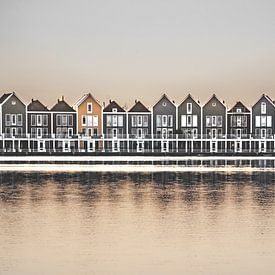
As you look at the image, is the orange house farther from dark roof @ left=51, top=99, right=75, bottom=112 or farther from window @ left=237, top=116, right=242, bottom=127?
window @ left=237, top=116, right=242, bottom=127

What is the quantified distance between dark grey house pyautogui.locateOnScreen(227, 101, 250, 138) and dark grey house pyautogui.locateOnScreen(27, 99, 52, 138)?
588 inches

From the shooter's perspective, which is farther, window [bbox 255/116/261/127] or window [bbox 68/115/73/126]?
window [bbox 255/116/261/127]

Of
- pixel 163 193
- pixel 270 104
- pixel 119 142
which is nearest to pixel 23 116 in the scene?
pixel 119 142

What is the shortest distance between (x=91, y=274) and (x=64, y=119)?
4197 cm

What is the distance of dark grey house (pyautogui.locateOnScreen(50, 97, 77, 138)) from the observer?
49031mm

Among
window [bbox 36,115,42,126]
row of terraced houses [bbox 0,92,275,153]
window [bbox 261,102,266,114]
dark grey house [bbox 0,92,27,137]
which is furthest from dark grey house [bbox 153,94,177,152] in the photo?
dark grey house [bbox 0,92,27,137]

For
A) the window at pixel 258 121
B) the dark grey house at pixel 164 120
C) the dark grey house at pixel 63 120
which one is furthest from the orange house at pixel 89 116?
the window at pixel 258 121

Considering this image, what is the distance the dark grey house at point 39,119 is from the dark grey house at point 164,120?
28.5 ft

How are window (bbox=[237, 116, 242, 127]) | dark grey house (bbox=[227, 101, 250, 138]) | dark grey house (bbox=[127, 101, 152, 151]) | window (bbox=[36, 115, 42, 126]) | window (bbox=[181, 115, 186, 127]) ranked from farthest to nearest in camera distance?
window (bbox=[237, 116, 242, 127])
dark grey house (bbox=[227, 101, 250, 138])
window (bbox=[181, 115, 186, 127])
dark grey house (bbox=[127, 101, 152, 151])
window (bbox=[36, 115, 42, 126])

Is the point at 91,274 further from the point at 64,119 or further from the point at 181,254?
the point at 64,119

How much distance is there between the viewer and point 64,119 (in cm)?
4938

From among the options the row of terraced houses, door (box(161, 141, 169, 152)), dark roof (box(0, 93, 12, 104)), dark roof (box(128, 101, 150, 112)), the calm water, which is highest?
dark roof (box(0, 93, 12, 104))

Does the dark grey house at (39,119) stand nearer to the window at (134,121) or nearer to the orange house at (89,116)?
the orange house at (89,116)

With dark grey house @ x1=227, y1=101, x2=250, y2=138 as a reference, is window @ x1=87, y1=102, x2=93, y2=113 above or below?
above
